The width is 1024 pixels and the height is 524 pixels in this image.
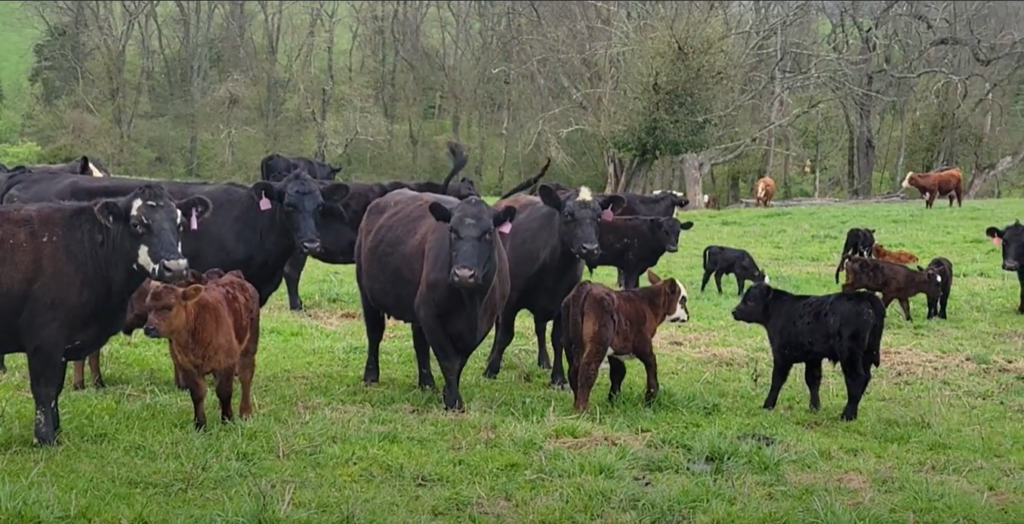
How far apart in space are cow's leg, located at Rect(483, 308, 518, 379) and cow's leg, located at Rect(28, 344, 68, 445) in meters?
3.98

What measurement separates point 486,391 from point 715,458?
2.70m

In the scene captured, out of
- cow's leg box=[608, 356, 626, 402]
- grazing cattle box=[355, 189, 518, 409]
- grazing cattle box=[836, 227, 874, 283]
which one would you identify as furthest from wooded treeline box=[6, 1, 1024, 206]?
cow's leg box=[608, 356, 626, 402]

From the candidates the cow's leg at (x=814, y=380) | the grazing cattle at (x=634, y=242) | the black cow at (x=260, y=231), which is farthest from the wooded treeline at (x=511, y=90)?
the cow's leg at (x=814, y=380)

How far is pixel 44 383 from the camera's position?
632 cm

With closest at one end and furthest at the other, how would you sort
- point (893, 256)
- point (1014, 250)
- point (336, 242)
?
1. point (336, 242)
2. point (1014, 250)
3. point (893, 256)

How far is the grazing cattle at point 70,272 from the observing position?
632cm

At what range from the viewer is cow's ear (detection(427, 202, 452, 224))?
795cm

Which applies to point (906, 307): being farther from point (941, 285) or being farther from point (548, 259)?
point (548, 259)

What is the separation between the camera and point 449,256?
26.1 ft

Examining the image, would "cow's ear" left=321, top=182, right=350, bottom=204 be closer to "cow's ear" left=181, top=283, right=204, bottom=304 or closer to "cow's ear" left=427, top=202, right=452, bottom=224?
"cow's ear" left=427, top=202, right=452, bottom=224

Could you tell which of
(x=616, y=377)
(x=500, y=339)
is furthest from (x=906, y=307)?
(x=616, y=377)

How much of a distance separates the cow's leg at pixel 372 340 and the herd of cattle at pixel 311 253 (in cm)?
2

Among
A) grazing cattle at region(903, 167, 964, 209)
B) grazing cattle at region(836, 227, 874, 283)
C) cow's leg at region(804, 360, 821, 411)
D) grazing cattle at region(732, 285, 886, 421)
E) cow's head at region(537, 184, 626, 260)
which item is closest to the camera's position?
grazing cattle at region(732, 285, 886, 421)

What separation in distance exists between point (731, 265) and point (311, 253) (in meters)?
8.22
